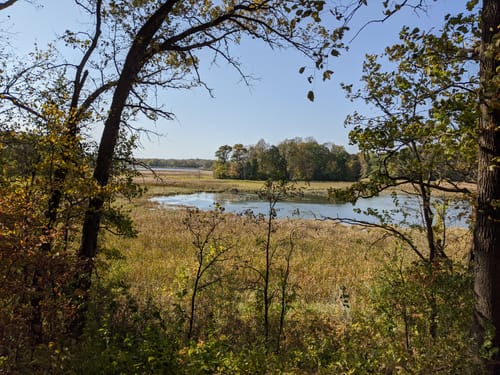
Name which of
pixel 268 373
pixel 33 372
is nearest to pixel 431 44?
pixel 268 373

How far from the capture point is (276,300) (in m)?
7.38

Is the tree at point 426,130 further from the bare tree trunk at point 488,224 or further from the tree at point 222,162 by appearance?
the tree at point 222,162

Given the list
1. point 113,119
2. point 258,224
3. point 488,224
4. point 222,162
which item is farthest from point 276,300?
point 222,162

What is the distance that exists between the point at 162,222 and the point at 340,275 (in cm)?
1307

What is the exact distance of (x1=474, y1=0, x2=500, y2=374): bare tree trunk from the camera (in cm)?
308

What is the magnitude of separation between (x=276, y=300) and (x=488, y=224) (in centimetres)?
513

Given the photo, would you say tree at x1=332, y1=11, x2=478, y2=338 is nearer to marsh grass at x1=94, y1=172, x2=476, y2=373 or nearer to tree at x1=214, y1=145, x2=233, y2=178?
marsh grass at x1=94, y1=172, x2=476, y2=373

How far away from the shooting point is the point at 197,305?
6.79 metres

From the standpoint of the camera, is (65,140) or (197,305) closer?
(65,140)

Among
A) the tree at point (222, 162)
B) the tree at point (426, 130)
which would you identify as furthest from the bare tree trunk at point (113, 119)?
the tree at point (222, 162)

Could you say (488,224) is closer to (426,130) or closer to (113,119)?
(426,130)

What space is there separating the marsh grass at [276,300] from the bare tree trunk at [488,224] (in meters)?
0.91

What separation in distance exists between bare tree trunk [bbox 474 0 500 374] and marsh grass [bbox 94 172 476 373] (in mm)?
910

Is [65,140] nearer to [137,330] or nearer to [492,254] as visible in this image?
[137,330]
